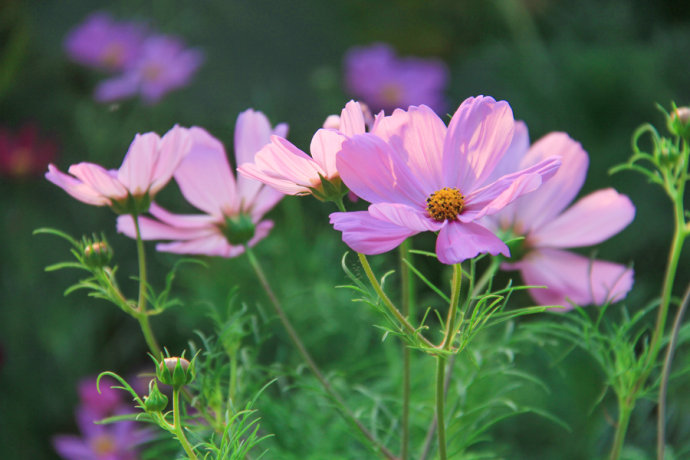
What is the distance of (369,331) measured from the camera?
0.68 metres

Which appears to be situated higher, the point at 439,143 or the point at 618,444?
the point at 439,143

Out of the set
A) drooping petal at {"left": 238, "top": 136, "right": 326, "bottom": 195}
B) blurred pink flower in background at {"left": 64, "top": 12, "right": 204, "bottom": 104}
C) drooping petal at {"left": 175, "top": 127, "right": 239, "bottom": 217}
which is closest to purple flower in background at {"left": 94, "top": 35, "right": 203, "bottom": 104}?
blurred pink flower in background at {"left": 64, "top": 12, "right": 204, "bottom": 104}

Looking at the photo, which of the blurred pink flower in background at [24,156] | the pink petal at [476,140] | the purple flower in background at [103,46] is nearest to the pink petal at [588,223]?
the pink petal at [476,140]

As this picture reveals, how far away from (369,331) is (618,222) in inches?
13.8

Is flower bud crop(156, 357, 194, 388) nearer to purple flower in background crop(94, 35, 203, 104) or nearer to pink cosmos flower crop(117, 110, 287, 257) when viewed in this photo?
pink cosmos flower crop(117, 110, 287, 257)

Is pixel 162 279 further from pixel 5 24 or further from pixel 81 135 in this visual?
pixel 5 24

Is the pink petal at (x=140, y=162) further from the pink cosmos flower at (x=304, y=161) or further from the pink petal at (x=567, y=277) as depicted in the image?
the pink petal at (x=567, y=277)

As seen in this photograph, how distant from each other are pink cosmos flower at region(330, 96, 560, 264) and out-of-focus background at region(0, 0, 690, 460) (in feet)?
0.50

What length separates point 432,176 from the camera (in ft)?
0.92

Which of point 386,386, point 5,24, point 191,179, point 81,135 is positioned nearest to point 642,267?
point 386,386

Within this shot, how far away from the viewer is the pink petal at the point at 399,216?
23 cm

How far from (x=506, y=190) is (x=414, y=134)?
43 millimetres

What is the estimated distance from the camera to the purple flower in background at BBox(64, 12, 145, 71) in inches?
54.2

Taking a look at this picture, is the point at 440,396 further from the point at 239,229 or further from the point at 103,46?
the point at 103,46
